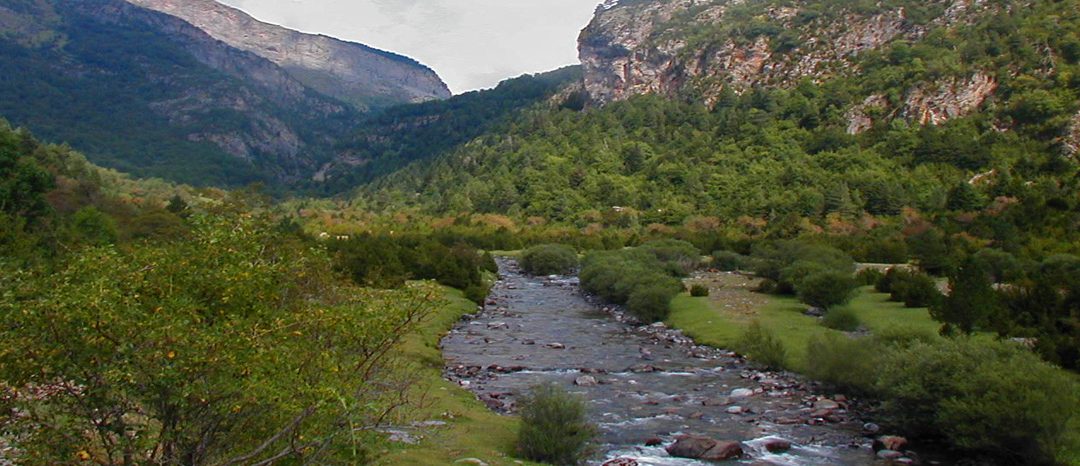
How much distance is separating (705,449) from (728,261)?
51.3 meters

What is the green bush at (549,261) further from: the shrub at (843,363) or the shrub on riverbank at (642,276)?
the shrub at (843,363)

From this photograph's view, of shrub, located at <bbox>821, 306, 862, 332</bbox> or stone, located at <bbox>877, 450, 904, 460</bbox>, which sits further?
shrub, located at <bbox>821, 306, 862, 332</bbox>

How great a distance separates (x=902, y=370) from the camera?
61.5 feet

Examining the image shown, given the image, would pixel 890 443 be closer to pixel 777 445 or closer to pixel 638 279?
pixel 777 445

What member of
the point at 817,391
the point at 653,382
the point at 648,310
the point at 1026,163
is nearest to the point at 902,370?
the point at 817,391

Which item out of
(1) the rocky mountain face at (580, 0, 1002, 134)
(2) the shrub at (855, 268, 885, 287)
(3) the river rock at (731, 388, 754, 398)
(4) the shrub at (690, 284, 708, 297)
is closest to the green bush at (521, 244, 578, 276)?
(4) the shrub at (690, 284, 708, 297)

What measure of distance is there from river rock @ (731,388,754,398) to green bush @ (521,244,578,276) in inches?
1752

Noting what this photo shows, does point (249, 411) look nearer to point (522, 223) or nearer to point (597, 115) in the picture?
point (522, 223)

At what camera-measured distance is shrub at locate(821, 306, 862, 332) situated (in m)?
31.1

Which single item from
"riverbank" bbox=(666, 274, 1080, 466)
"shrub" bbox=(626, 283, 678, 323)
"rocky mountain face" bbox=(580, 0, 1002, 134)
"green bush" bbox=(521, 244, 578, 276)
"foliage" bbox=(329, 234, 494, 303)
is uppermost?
"rocky mountain face" bbox=(580, 0, 1002, 134)

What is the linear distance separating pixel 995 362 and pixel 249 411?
54.1 ft

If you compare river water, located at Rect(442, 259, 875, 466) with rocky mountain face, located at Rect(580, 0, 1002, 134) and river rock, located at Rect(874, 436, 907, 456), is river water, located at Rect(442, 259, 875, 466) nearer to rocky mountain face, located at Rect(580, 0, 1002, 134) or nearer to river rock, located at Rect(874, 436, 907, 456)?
river rock, located at Rect(874, 436, 907, 456)

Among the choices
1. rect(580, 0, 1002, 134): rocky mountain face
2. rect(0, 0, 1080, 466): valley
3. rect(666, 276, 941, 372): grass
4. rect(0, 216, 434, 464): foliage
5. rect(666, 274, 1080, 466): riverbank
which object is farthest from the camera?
rect(580, 0, 1002, 134): rocky mountain face

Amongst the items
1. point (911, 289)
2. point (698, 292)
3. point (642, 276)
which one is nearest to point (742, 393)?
point (911, 289)
